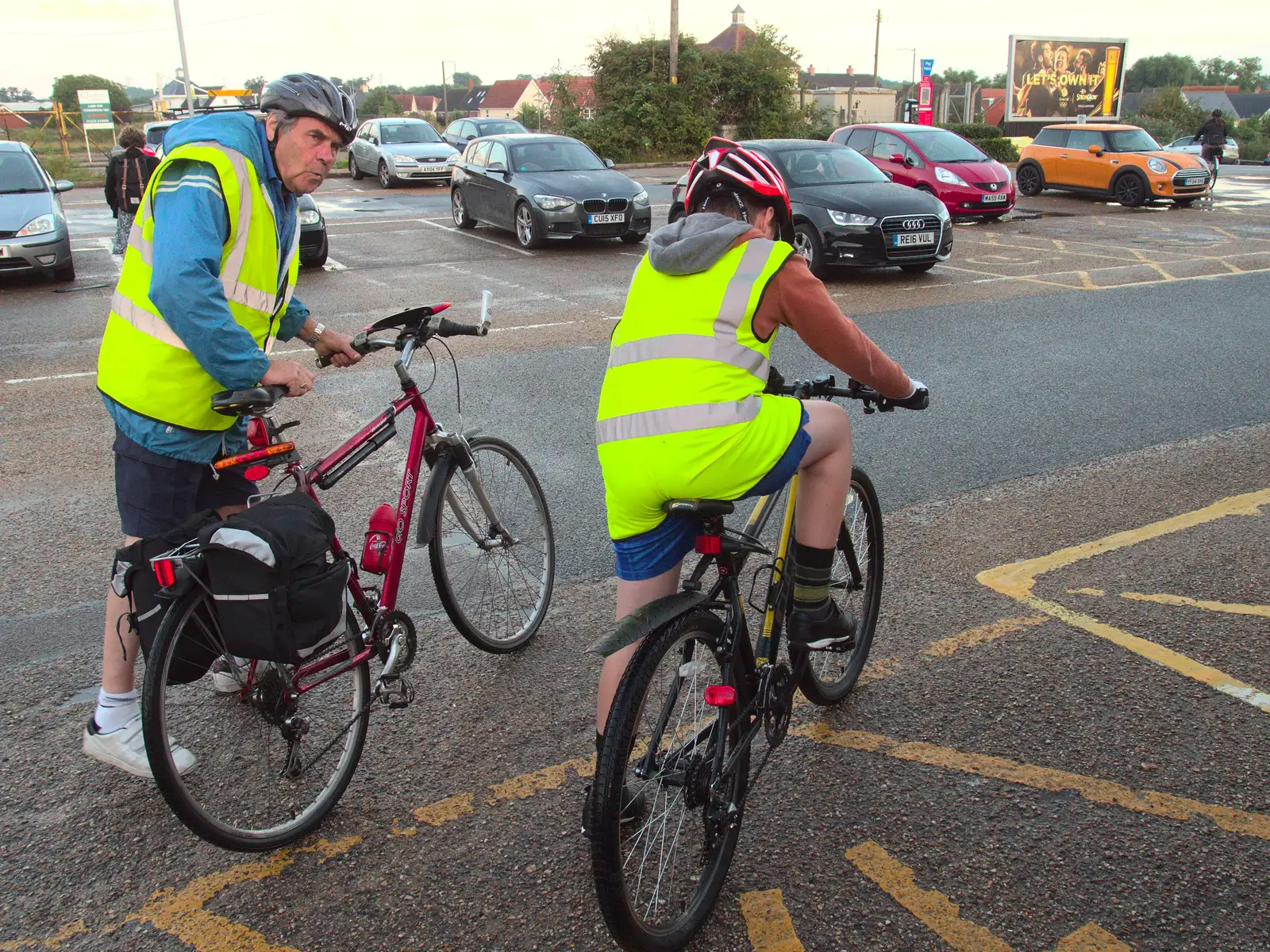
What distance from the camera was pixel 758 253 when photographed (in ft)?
8.03

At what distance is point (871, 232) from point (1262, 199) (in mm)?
15579

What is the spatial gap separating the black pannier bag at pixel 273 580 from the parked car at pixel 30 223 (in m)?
11.1

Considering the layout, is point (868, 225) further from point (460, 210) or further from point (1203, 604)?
point (1203, 604)

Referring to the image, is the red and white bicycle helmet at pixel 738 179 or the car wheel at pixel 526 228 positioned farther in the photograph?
the car wheel at pixel 526 228

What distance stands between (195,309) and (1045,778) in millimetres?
2700

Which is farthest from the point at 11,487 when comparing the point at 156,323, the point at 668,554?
the point at 668,554

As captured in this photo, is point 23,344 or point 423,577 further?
point 23,344

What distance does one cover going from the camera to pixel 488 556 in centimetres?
388

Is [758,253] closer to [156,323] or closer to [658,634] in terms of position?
[658,634]

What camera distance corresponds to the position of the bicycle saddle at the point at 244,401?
109 inches

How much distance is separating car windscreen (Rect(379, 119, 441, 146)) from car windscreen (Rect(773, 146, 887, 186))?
14716 mm

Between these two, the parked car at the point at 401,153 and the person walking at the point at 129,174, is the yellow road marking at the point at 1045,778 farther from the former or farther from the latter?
the parked car at the point at 401,153

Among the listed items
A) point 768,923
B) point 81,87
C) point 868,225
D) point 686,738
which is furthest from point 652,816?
point 81,87

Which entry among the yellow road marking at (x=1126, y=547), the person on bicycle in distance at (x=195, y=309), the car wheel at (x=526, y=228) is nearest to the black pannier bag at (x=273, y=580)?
the person on bicycle in distance at (x=195, y=309)
